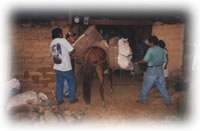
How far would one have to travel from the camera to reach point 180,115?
4.44m

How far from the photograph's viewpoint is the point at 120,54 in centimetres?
507

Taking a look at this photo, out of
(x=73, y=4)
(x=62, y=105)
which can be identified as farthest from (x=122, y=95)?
(x=73, y=4)

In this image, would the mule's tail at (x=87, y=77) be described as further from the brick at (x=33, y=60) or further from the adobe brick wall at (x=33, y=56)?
the brick at (x=33, y=60)

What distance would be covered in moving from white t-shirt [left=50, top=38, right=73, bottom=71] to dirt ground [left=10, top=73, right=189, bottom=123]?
1.01m

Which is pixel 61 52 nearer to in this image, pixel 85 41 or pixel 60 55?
pixel 60 55

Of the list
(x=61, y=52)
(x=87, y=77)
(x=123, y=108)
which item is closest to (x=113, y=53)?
(x=87, y=77)

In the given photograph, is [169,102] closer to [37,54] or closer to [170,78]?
[170,78]

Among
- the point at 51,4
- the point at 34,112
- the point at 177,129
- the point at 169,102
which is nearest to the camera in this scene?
the point at 177,129

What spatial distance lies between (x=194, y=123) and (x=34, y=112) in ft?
11.6

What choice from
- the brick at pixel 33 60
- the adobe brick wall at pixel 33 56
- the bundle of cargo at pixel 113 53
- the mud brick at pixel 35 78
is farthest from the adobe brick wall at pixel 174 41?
the mud brick at pixel 35 78

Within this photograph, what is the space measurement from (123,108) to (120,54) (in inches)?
55.1

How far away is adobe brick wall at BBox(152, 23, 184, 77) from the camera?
631cm

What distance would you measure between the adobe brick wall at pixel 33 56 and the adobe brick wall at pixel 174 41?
10.1ft

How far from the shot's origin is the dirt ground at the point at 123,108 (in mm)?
4469
